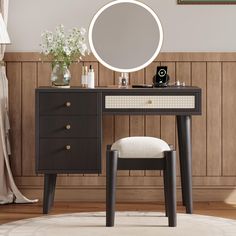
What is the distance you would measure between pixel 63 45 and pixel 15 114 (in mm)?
561

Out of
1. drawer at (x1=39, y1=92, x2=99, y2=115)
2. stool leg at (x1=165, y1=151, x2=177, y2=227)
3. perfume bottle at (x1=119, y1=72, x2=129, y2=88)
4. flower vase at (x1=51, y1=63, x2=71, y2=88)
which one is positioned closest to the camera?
stool leg at (x1=165, y1=151, x2=177, y2=227)

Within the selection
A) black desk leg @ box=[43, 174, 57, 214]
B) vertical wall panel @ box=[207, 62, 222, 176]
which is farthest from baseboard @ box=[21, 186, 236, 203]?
black desk leg @ box=[43, 174, 57, 214]

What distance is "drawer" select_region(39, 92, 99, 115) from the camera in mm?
4102

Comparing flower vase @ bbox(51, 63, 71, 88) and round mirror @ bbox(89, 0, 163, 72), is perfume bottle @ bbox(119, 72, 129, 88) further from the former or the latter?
flower vase @ bbox(51, 63, 71, 88)

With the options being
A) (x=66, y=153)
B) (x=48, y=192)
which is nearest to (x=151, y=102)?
(x=66, y=153)

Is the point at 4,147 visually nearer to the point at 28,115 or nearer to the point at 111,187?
the point at 28,115

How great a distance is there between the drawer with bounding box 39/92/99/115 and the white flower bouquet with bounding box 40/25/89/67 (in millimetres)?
271

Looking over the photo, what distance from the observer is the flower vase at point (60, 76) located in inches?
168

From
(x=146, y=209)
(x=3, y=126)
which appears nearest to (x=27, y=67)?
(x=3, y=126)

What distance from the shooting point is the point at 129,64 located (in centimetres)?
459

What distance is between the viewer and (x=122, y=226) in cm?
378

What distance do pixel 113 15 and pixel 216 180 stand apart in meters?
1.19

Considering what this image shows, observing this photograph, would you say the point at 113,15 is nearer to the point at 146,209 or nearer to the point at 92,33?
the point at 92,33

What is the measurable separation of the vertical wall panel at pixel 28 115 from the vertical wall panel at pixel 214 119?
3.49 feet
